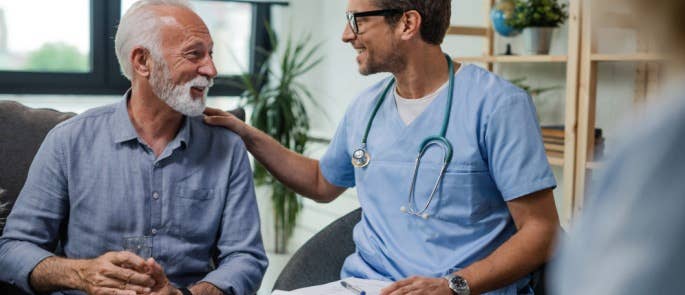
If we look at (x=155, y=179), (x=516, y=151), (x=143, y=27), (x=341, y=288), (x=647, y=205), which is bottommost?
(x=341, y=288)

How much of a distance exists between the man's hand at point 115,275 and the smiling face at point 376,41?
66cm

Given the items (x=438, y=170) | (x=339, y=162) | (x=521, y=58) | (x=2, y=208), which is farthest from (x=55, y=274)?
(x=521, y=58)

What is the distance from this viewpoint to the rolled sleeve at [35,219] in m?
1.63

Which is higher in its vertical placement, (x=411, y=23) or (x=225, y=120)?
(x=411, y=23)

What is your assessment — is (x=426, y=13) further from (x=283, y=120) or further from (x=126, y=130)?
(x=283, y=120)

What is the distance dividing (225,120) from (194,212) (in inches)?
9.3

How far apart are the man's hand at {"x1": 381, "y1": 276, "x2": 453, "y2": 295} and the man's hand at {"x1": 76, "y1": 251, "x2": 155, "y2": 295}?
1.54ft

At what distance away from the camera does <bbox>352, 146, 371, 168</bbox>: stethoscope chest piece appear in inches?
68.5

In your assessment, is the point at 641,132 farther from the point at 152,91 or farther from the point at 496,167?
the point at 152,91

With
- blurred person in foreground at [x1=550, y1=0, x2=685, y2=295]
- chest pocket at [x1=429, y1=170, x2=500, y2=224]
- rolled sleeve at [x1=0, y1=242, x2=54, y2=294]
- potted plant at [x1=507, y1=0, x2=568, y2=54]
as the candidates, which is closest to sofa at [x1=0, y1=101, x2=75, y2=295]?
rolled sleeve at [x1=0, y1=242, x2=54, y2=294]

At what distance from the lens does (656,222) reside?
45cm

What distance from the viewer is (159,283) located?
5.03 feet

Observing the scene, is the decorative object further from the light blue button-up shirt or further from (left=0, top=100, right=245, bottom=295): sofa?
(left=0, top=100, right=245, bottom=295): sofa

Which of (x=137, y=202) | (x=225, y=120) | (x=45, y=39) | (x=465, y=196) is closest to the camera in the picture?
(x=465, y=196)
